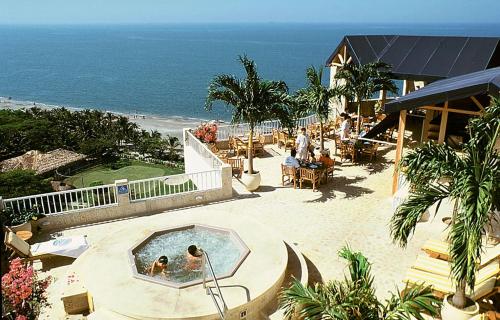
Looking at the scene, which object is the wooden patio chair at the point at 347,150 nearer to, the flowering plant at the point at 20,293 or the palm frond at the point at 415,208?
the palm frond at the point at 415,208

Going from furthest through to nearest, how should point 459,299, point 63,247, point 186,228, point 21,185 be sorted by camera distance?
point 21,185, point 186,228, point 63,247, point 459,299

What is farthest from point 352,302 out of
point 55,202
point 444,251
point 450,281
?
point 55,202

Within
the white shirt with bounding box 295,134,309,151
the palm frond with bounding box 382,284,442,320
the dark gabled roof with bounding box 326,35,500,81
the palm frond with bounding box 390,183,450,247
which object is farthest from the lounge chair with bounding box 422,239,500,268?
the dark gabled roof with bounding box 326,35,500,81

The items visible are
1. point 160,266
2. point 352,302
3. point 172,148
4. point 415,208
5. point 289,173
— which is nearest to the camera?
point 352,302

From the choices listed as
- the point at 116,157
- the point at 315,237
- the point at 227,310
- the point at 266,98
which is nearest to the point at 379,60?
the point at 266,98

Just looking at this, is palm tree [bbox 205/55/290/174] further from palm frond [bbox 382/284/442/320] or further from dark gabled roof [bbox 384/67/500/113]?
palm frond [bbox 382/284/442/320]

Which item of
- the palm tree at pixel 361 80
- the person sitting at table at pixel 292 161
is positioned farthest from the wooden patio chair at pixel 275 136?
the person sitting at table at pixel 292 161

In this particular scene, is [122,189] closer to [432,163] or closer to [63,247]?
[63,247]
